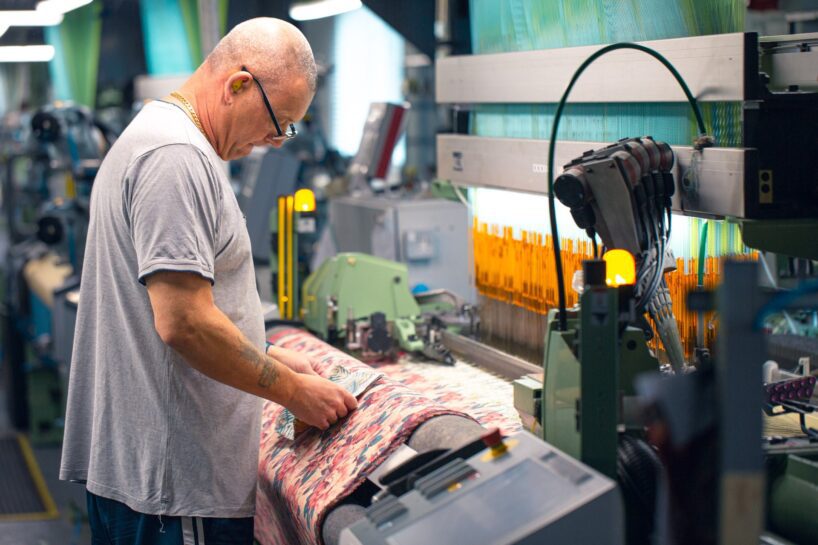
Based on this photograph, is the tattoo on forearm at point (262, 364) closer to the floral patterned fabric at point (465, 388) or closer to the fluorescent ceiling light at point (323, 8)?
the floral patterned fabric at point (465, 388)

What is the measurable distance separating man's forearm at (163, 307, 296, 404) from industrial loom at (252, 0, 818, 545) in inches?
11.1

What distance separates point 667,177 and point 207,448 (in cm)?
123

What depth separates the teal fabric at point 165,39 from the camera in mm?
8117

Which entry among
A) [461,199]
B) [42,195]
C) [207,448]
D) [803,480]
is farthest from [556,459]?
[42,195]

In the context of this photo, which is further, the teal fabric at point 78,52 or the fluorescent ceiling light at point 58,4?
the teal fabric at point 78,52

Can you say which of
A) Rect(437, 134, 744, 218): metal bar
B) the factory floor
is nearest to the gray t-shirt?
Rect(437, 134, 744, 218): metal bar

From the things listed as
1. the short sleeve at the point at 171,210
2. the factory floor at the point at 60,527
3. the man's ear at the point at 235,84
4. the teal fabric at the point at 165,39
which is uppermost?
the teal fabric at the point at 165,39

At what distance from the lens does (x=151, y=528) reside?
221 centimetres

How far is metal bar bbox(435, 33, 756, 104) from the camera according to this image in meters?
2.24

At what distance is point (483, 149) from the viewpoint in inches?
137

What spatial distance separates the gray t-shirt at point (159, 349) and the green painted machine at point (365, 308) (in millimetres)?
1279

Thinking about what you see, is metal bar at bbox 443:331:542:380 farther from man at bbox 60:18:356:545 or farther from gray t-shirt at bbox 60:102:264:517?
gray t-shirt at bbox 60:102:264:517

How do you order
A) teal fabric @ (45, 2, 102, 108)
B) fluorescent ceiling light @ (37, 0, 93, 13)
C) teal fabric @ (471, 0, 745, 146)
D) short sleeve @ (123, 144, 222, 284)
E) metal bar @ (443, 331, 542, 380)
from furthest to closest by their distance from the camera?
teal fabric @ (45, 2, 102, 108), fluorescent ceiling light @ (37, 0, 93, 13), metal bar @ (443, 331, 542, 380), teal fabric @ (471, 0, 745, 146), short sleeve @ (123, 144, 222, 284)

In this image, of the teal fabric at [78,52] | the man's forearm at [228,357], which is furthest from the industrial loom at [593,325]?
the teal fabric at [78,52]
